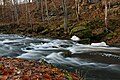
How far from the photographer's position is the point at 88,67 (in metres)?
11.3

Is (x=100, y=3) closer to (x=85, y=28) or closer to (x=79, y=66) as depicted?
(x=85, y=28)

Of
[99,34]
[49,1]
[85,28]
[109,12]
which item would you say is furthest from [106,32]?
[49,1]

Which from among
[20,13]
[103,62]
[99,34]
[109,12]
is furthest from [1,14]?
[103,62]

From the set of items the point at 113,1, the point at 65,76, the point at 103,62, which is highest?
the point at 113,1

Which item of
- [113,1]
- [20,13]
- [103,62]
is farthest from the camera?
[20,13]

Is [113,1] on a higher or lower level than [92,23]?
higher

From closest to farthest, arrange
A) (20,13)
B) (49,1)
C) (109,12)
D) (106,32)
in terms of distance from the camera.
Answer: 1. (106,32)
2. (109,12)
3. (49,1)
4. (20,13)

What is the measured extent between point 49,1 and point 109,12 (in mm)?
20523

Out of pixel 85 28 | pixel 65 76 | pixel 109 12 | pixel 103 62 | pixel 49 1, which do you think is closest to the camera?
pixel 65 76

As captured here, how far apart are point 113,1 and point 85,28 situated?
9.70 m

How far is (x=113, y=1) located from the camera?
103ft

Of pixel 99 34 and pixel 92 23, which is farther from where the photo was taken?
pixel 92 23

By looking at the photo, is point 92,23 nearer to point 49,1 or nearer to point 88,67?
point 88,67

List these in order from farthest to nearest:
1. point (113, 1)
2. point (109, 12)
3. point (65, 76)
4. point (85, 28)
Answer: point (113, 1) → point (109, 12) → point (85, 28) → point (65, 76)
